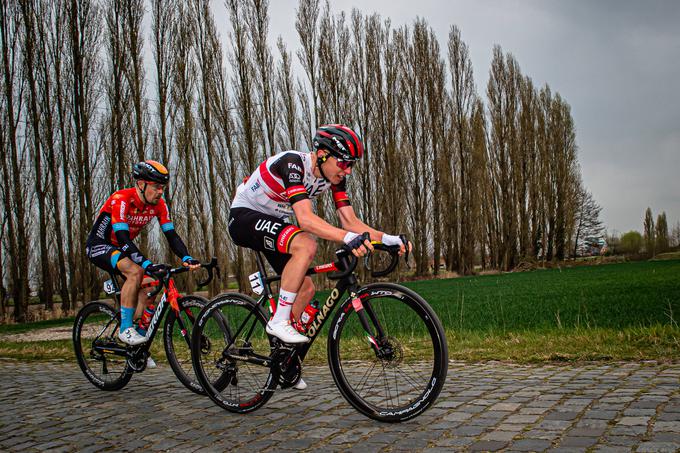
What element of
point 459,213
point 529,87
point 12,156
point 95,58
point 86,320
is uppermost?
point 529,87

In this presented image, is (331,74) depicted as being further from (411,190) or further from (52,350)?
(52,350)

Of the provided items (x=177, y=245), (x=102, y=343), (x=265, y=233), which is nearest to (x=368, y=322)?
(x=265, y=233)

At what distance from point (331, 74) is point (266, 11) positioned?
14.2 feet

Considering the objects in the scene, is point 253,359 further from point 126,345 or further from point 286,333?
point 126,345

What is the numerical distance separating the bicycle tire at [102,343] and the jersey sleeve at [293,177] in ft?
10.0

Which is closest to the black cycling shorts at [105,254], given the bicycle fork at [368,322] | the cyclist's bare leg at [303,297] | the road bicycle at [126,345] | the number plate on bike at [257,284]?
the road bicycle at [126,345]

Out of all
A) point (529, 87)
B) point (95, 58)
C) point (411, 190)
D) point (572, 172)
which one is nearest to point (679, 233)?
point (572, 172)

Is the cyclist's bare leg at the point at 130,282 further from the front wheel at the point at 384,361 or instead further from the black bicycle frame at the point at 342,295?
the front wheel at the point at 384,361

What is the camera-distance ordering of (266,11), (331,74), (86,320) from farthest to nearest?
(331,74)
(266,11)
(86,320)

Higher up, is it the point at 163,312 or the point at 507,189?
the point at 507,189

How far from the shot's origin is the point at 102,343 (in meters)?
6.17

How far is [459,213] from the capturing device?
124ft

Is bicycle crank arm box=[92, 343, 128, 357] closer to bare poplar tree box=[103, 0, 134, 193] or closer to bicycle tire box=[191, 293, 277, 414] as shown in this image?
bicycle tire box=[191, 293, 277, 414]

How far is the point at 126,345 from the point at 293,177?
3.18 metres
